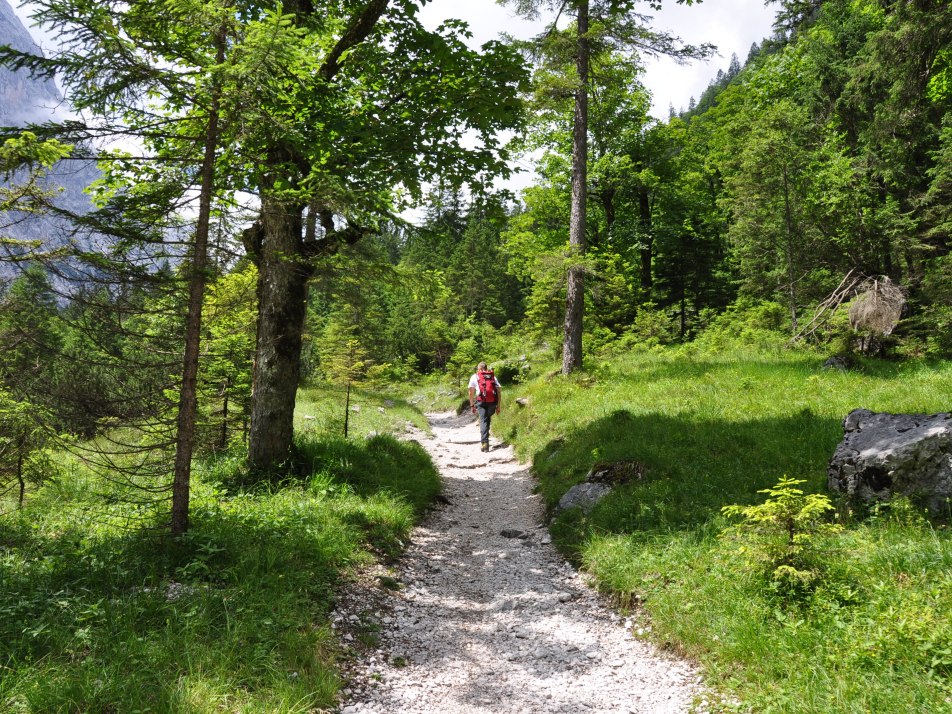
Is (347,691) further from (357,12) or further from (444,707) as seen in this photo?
(357,12)

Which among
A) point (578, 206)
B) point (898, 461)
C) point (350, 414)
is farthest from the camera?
point (350, 414)

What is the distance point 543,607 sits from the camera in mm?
5445

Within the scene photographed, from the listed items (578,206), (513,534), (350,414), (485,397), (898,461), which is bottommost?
(513,534)

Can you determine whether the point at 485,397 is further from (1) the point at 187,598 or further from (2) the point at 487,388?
(1) the point at 187,598

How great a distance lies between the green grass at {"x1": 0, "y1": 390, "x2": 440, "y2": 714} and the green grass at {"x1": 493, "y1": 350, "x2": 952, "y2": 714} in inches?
121

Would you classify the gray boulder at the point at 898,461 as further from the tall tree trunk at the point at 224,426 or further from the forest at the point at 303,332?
the tall tree trunk at the point at 224,426

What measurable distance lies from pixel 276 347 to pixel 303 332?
1.43 meters

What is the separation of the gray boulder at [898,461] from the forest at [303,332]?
0.50m

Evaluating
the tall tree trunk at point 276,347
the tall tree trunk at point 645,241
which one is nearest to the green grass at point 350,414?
the tall tree trunk at point 276,347

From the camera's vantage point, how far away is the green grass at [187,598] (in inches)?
128

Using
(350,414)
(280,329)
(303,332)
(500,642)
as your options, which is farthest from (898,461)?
(350,414)

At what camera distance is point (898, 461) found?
528cm

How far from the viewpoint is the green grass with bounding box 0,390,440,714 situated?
10.6ft

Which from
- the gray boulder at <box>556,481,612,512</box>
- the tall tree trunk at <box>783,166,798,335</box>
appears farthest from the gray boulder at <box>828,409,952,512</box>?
the tall tree trunk at <box>783,166,798,335</box>
